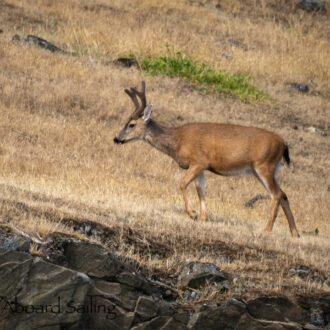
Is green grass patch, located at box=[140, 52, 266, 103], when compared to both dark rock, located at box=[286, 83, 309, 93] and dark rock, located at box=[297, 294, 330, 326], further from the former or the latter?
dark rock, located at box=[297, 294, 330, 326]

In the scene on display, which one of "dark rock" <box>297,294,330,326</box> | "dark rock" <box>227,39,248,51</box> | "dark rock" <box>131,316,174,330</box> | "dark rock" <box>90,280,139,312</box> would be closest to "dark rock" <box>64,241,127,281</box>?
"dark rock" <box>90,280,139,312</box>

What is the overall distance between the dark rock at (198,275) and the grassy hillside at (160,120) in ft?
0.84

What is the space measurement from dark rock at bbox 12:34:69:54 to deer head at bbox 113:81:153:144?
10.3 meters

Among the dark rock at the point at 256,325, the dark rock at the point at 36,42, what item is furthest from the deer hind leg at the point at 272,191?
the dark rock at the point at 36,42

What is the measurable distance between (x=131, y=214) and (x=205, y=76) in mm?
13392

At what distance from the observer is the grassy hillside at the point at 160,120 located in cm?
1003

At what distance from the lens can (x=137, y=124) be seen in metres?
13.8

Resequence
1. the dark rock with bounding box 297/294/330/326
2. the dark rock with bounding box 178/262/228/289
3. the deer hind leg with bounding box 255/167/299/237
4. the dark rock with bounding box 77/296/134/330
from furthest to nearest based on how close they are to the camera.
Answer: the deer hind leg with bounding box 255/167/299/237 < the dark rock with bounding box 178/262/228/289 < the dark rock with bounding box 297/294/330/326 < the dark rock with bounding box 77/296/134/330

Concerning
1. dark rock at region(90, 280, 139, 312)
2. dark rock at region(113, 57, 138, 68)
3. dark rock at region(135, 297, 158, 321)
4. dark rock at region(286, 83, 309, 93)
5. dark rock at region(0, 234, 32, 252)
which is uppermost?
dark rock at region(0, 234, 32, 252)

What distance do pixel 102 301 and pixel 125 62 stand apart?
16.9 metres

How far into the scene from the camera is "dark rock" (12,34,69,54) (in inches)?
920

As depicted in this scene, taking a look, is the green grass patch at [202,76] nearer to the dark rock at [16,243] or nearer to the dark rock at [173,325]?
the dark rock at [16,243]

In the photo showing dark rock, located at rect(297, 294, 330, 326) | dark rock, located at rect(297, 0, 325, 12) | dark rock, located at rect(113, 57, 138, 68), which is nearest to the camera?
dark rock, located at rect(297, 294, 330, 326)

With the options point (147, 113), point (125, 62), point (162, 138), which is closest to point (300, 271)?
point (162, 138)
